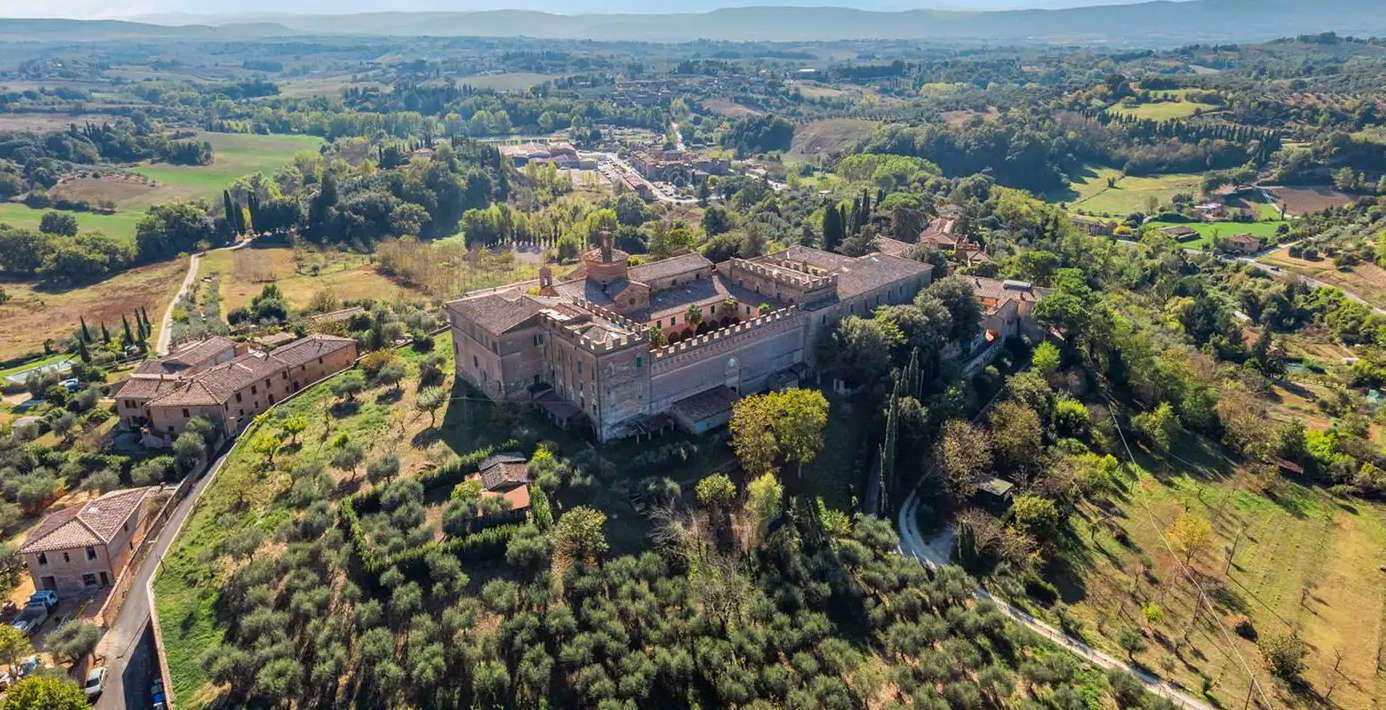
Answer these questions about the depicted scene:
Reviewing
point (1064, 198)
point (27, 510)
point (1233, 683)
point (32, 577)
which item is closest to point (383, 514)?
point (32, 577)

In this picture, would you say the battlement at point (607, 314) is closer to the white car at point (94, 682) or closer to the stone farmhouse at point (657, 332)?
the stone farmhouse at point (657, 332)

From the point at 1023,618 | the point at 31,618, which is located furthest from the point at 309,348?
the point at 1023,618

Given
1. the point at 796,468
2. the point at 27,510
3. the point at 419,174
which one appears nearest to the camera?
the point at 27,510

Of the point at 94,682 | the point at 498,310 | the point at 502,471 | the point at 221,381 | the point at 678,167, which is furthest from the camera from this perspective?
the point at 678,167

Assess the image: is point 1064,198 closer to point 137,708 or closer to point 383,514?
point 383,514

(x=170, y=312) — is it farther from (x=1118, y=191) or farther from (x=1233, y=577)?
(x=1118, y=191)

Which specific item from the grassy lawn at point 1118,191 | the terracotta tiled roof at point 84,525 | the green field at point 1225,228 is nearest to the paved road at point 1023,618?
the terracotta tiled roof at point 84,525
